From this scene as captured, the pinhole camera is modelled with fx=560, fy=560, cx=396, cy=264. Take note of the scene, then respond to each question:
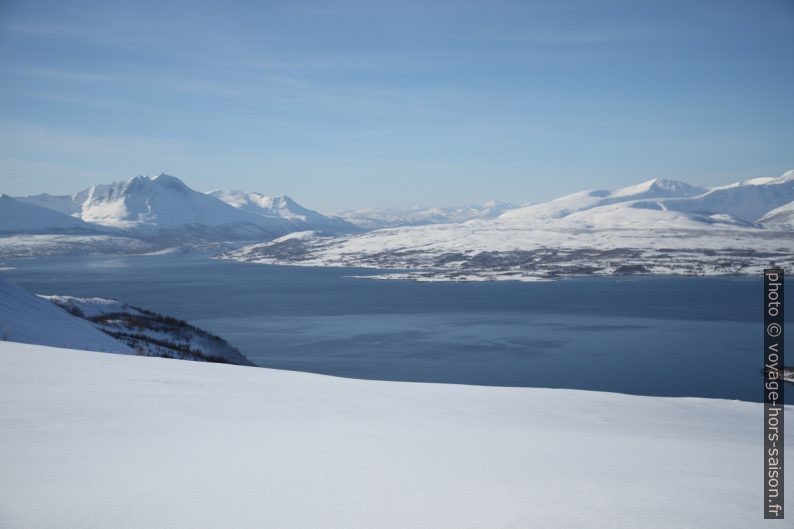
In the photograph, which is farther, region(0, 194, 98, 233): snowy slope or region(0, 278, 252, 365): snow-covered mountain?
region(0, 194, 98, 233): snowy slope

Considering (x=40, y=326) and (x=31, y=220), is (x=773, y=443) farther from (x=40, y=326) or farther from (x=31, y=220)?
(x=31, y=220)

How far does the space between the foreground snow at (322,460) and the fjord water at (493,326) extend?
20968mm

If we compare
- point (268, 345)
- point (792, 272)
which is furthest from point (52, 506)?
point (792, 272)

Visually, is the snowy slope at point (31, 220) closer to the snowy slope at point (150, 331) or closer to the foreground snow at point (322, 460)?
the snowy slope at point (150, 331)

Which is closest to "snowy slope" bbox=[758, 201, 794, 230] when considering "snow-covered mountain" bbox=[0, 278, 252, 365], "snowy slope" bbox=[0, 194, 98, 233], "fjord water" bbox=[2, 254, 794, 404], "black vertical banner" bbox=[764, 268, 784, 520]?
"fjord water" bbox=[2, 254, 794, 404]

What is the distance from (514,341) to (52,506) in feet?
116

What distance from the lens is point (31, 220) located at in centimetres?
18412

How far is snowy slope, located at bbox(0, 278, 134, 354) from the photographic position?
31.7 feet

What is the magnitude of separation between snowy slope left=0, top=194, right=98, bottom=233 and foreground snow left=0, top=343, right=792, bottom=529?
626ft

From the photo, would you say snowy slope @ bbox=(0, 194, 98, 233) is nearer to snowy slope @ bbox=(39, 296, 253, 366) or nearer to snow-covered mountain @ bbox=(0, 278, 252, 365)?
snowy slope @ bbox=(39, 296, 253, 366)

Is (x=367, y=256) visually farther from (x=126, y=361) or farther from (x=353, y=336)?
(x=126, y=361)

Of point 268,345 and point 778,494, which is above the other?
point 778,494

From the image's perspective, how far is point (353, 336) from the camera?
39.4 metres

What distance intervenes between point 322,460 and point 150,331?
18.5 m
